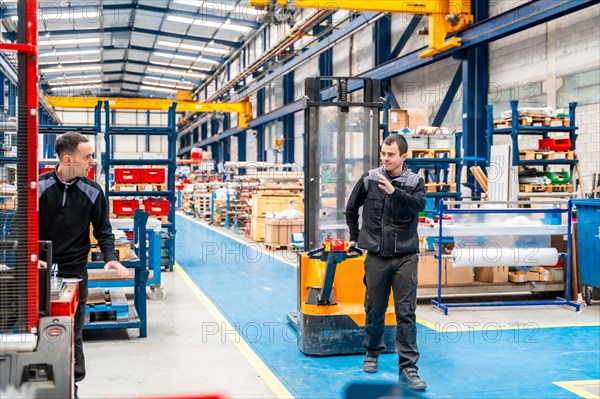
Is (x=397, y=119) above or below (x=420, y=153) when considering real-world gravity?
above

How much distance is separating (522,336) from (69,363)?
206 inches

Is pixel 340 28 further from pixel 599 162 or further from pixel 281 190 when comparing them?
pixel 599 162

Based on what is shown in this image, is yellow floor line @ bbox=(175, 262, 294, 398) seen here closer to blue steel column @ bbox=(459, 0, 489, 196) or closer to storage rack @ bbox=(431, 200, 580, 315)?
storage rack @ bbox=(431, 200, 580, 315)

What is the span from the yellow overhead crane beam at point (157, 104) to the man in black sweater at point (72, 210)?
19.5 metres

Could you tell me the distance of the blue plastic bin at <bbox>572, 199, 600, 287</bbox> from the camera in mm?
8141

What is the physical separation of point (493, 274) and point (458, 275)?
517mm

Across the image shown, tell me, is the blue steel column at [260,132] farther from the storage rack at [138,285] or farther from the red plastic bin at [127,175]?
the storage rack at [138,285]

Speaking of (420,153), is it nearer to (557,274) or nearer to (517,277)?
(517,277)

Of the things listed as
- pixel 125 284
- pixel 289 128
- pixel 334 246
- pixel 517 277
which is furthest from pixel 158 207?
pixel 289 128

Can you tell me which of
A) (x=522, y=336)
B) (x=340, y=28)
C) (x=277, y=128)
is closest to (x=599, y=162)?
(x=522, y=336)

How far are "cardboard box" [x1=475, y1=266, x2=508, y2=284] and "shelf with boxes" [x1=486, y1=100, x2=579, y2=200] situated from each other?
1.83m

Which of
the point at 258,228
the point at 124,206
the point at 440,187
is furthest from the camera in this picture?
the point at 258,228

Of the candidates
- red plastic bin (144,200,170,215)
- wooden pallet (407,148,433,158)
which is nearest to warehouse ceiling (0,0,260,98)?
red plastic bin (144,200,170,215)

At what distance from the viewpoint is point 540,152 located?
1054cm
